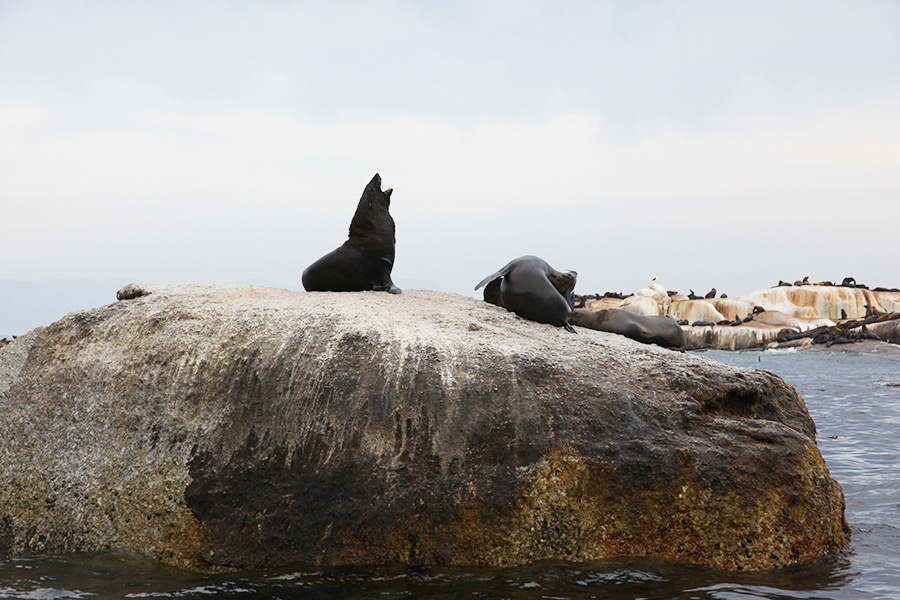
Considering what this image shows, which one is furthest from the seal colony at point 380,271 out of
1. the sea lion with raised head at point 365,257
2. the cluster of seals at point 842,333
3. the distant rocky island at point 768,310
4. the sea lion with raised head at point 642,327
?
the distant rocky island at point 768,310

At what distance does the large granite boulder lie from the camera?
483cm

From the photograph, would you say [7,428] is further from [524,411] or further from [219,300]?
[524,411]

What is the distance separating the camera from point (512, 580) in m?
4.58

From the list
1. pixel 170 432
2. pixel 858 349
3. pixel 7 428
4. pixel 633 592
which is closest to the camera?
pixel 633 592

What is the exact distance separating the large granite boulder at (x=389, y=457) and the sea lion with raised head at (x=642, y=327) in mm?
4437

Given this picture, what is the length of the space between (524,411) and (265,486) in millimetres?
1888

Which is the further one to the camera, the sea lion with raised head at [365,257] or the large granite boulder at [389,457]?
the sea lion with raised head at [365,257]

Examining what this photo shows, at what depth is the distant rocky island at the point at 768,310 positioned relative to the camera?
3588 centimetres

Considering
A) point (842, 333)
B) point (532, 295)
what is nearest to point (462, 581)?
point (532, 295)

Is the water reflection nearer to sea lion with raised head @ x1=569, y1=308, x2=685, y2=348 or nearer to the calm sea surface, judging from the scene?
the calm sea surface

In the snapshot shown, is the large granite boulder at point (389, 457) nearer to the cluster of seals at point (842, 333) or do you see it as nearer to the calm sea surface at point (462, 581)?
the calm sea surface at point (462, 581)

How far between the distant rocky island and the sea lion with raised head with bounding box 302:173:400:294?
100 ft

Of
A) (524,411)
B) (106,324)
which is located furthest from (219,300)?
(524,411)

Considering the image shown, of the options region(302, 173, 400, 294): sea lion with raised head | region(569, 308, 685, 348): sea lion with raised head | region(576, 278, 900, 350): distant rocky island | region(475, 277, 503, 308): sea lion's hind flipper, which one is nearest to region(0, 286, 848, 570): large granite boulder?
region(302, 173, 400, 294): sea lion with raised head
